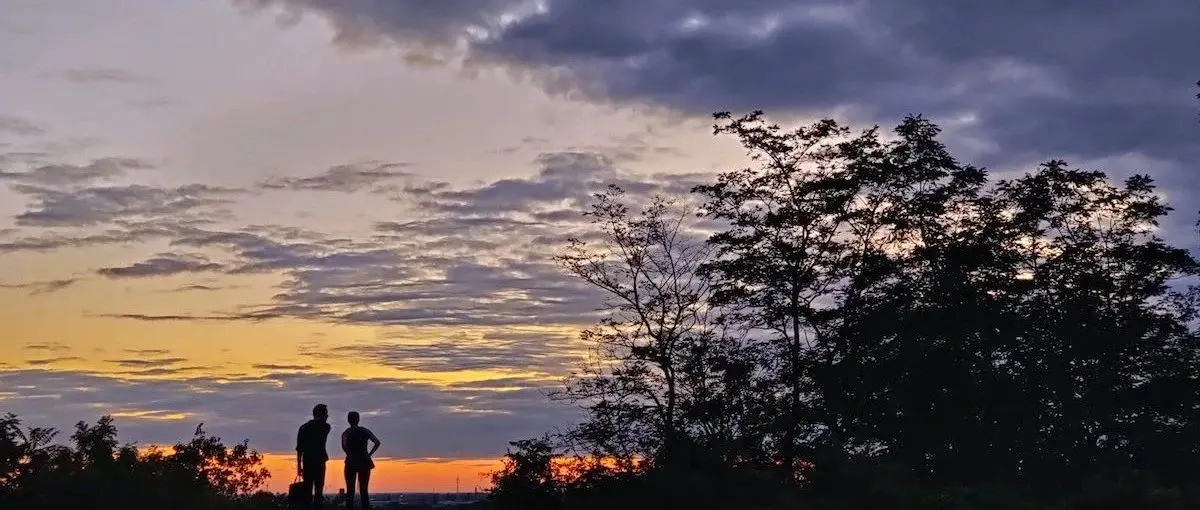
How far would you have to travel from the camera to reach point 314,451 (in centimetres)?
2391

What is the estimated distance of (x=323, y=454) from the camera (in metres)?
24.0

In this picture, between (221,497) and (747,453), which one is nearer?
(221,497)

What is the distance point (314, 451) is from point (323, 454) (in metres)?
0.18

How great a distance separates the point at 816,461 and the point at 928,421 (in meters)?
16.7

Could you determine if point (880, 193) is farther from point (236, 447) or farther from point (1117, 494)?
point (236, 447)

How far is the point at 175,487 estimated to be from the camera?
24.3 metres

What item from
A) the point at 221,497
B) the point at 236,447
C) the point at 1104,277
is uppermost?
the point at 1104,277

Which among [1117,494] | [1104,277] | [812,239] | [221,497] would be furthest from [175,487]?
[1104,277]

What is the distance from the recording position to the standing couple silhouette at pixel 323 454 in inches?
938

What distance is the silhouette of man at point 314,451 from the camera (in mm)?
23797

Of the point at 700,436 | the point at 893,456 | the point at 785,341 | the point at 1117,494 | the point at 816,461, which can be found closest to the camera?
the point at 1117,494

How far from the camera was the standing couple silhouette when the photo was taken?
23828 mm

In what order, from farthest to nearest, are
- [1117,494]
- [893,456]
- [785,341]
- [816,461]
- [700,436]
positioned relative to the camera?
[893,456] → [785,341] → [700,436] → [816,461] → [1117,494]

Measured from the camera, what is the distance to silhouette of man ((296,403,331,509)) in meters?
23.8
